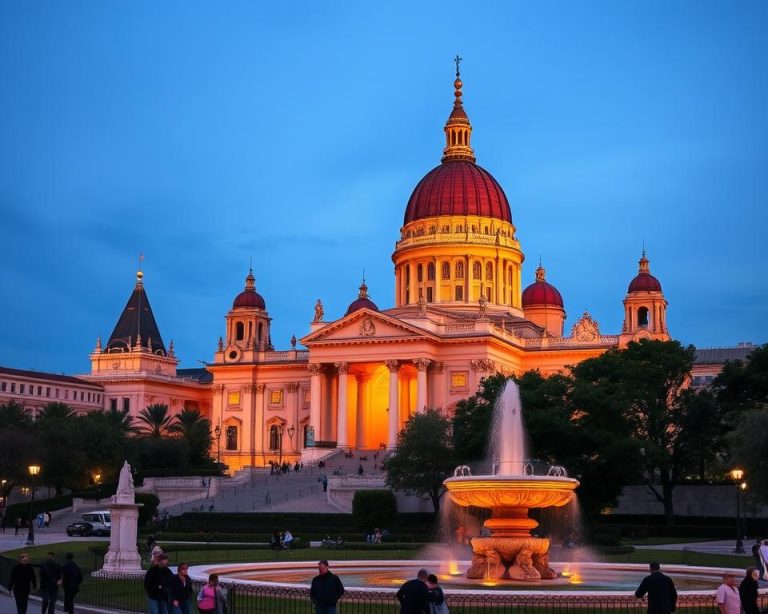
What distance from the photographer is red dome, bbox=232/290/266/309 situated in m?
130

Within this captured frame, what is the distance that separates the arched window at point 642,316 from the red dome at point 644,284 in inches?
71.0

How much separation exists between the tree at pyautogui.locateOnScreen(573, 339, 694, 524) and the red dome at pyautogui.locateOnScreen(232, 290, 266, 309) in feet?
170

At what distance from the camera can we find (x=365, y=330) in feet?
355

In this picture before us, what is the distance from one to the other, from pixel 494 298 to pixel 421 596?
101 m

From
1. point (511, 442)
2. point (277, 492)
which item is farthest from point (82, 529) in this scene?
point (511, 442)

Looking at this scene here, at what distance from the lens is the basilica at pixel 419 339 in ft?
354

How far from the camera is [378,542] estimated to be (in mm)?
58812

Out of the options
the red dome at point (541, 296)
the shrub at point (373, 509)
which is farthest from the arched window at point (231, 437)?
the shrub at point (373, 509)

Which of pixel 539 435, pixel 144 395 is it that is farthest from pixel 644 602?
pixel 144 395

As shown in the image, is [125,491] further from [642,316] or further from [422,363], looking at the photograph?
[642,316]

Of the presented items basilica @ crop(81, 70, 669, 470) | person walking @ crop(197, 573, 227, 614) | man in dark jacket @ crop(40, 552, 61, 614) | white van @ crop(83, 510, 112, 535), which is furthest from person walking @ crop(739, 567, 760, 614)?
basilica @ crop(81, 70, 669, 470)

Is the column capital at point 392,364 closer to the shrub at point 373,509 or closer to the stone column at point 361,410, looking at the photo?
the stone column at point 361,410

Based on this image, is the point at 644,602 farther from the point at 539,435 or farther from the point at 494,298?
the point at 494,298

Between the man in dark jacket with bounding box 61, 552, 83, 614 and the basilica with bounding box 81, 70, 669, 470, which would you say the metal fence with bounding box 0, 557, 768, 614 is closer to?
the man in dark jacket with bounding box 61, 552, 83, 614
